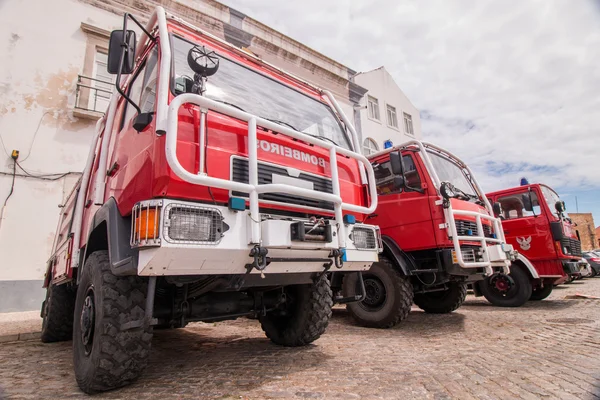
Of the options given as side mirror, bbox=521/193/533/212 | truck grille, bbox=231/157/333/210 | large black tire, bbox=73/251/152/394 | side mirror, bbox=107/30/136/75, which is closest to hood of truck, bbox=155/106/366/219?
truck grille, bbox=231/157/333/210

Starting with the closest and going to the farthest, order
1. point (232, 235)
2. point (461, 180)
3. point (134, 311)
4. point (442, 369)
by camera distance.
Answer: point (232, 235) → point (134, 311) → point (442, 369) → point (461, 180)

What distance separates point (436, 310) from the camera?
615 cm

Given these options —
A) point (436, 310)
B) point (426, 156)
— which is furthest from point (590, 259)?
point (426, 156)

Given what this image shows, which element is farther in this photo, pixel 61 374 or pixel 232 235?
pixel 61 374

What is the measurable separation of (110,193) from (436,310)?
569cm

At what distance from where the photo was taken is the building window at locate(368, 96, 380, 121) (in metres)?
17.6

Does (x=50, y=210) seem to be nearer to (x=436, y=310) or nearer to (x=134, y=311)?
(x=134, y=311)

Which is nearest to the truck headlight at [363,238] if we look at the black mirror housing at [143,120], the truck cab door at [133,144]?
the truck cab door at [133,144]

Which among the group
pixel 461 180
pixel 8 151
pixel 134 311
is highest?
pixel 8 151

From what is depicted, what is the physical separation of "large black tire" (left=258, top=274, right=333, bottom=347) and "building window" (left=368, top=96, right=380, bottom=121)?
15.3 m

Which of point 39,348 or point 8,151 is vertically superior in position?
point 8,151

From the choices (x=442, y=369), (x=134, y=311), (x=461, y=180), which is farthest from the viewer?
(x=461, y=180)

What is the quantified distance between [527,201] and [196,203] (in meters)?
7.71

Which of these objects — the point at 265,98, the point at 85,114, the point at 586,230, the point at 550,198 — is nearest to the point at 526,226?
the point at 550,198
